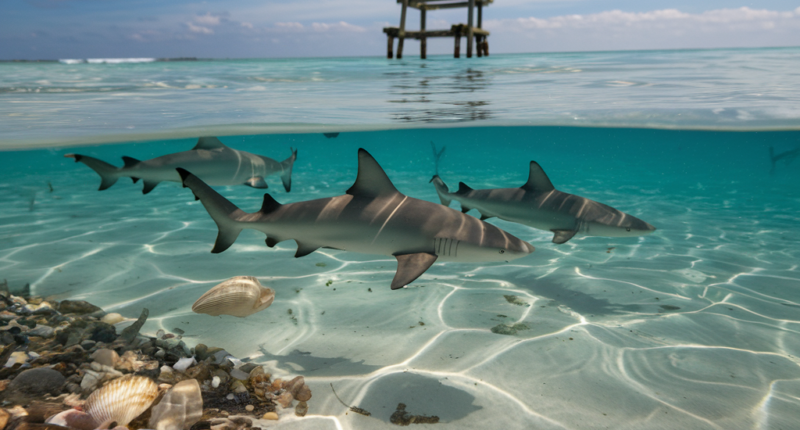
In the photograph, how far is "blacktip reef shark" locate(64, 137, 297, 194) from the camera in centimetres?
644

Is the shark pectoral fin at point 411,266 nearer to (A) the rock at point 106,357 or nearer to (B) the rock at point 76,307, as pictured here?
(A) the rock at point 106,357

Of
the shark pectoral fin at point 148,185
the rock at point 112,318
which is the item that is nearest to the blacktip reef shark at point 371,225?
the rock at point 112,318

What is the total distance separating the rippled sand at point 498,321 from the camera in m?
3.35

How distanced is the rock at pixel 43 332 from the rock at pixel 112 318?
585 mm

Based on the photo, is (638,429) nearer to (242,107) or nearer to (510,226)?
(510,226)

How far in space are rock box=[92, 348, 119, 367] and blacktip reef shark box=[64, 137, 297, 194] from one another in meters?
3.35

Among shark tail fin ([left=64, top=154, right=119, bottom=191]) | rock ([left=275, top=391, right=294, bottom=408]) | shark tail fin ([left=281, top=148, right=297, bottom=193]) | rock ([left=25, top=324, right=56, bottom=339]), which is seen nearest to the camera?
rock ([left=275, top=391, right=294, bottom=408])

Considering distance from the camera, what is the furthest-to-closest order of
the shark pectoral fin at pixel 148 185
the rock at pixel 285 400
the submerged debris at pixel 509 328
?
the shark pectoral fin at pixel 148 185 → the submerged debris at pixel 509 328 → the rock at pixel 285 400

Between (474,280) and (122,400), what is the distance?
15.3 feet

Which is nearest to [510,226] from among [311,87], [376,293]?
[376,293]

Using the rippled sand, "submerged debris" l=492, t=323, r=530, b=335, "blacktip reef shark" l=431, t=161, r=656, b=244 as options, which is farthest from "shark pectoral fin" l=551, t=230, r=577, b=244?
"submerged debris" l=492, t=323, r=530, b=335

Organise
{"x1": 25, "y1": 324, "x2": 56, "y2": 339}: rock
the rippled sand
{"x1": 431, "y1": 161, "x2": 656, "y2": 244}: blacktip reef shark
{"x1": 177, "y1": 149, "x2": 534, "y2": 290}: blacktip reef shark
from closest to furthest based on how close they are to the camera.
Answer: the rippled sand < {"x1": 177, "y1": 149, "x2": 534, "y2": 290}: blacktip reef shark < {"x1": 25, "y1": 324, "x2": 56, "y2": 339}: rock < {"x1": 431, "y1": 161, "x2": 656, "y2": 244}: blacktip reef shark

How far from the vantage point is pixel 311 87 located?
12.9m

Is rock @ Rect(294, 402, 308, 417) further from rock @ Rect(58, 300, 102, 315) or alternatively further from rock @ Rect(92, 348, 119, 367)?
rock @ Rect(58, 300, 102, 315)
